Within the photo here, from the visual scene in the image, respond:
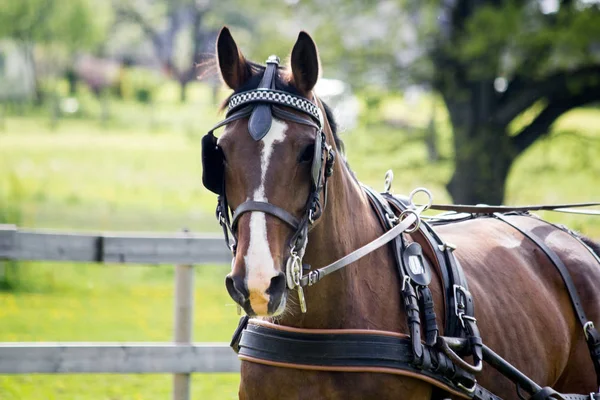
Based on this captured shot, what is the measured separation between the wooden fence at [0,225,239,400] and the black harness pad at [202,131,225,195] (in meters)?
2.36

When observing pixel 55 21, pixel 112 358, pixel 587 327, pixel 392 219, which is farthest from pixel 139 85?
pixel 392 219

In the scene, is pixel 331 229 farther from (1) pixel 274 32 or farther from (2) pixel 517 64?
(1) pixel 274 32

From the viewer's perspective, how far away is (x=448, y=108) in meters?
13.2

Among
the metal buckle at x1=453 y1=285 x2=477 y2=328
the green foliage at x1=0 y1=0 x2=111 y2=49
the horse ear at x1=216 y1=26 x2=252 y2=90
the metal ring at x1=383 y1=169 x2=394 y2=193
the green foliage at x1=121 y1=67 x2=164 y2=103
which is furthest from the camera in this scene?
the green foliage at x1=121 y1=67 x2=164 y2=103

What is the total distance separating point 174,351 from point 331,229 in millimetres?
2388

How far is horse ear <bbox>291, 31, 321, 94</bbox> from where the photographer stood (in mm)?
2871

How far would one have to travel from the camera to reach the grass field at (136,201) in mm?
8969

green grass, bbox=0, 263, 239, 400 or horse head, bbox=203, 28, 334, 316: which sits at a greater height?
horse head, bbox=203, 28, 334, 316

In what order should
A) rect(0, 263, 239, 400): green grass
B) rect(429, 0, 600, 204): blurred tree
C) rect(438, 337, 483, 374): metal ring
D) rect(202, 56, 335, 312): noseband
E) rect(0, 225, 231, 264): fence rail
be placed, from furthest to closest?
rect(429, 0, 600, 204): blurred tree
rect(0, 263, 239, 400): green grass
rect(0, 225, 231, 264): fence rail
rect(438, 337, 483, 374): metal ring
rect(202, 56, 335, 312): noseband

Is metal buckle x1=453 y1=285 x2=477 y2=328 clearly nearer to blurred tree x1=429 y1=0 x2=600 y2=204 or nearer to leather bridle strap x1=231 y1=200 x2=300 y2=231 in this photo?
leather bridle strap x1=231 y1=200 x2=300 y2=231

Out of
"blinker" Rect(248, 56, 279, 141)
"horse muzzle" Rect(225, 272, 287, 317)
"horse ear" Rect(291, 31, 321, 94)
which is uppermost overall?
"horse ear" Rect(291, 31, 321, 94)

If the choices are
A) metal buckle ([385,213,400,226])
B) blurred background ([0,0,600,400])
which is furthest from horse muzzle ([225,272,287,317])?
blurred background ([0,0,600,400])

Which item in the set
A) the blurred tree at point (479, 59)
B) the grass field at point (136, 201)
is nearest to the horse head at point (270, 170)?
the grass field at point (136, 201)

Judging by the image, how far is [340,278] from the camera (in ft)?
9.77
